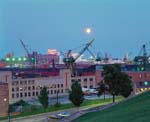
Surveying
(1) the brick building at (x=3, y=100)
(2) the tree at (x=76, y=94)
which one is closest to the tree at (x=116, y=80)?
(2) the tree at (x=76, y=94)

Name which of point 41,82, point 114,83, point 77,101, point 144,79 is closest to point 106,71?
point 114,83

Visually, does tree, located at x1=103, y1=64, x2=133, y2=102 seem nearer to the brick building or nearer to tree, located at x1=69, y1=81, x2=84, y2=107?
tree, located at x1=69, y1=81, x2=84, y2=107

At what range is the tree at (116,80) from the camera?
2505 centimetres

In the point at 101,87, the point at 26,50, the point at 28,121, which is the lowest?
the point at 28,121

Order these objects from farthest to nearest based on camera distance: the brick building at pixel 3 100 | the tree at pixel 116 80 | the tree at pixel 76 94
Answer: the brick building at pixel 3 100
the tree at pixel 76 94
the tree at pixel 116 80

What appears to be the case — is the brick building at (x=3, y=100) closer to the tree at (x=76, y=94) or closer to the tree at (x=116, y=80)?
the tree at (x=76, y=94)

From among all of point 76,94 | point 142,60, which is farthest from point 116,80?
point 142,60

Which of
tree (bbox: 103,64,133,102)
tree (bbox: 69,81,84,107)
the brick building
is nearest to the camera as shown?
tree (bbox: 103,64,133,102)

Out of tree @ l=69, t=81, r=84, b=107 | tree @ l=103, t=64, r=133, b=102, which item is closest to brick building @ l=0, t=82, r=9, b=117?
tree @ l=69, t=81, r=84, b=107

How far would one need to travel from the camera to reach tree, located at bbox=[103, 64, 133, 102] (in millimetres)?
25047

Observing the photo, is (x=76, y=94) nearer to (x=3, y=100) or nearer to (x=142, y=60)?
(x=3, y=100)

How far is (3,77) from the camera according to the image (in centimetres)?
4803

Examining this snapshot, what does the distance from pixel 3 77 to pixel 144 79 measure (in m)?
17.0

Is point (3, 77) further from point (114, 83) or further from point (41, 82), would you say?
point (114, 83)
